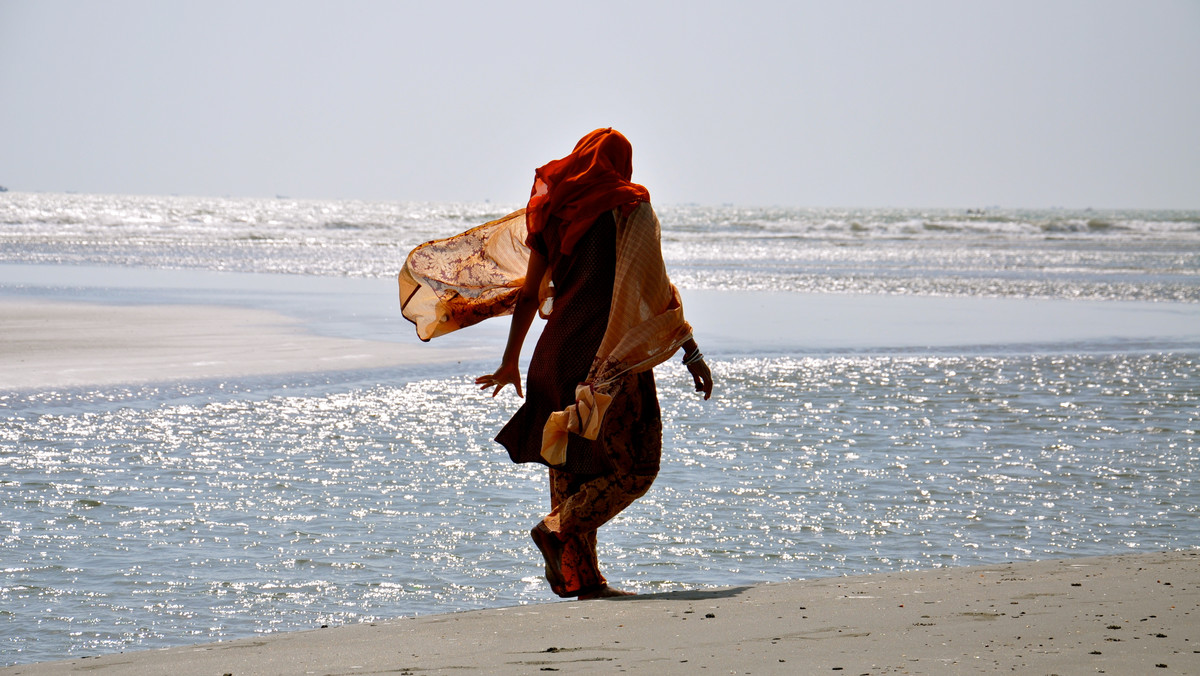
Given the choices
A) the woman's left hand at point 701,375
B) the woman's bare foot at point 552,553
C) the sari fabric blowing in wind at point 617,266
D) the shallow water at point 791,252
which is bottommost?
the shallow water at point 791,252

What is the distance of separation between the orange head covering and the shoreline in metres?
1.19

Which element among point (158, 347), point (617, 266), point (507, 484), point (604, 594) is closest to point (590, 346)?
point (617, 266)

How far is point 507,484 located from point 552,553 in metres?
1.76

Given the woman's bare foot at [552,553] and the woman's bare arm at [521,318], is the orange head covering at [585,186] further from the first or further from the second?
the woman's bare foot at [552,553]

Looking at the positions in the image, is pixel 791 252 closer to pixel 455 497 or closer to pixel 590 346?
pixel 455 497

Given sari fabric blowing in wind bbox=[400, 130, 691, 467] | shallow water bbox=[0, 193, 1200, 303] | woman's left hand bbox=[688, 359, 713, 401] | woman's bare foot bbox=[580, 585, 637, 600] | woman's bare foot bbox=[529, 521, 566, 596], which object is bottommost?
shallow water bbox=[0, 193, 1200, 303]

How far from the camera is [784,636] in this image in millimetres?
2936

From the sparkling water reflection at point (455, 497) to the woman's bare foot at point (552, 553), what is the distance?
0.21 m

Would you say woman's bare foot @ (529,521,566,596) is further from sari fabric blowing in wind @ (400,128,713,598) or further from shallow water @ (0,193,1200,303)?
shallow water @ (0,193,1200,303)

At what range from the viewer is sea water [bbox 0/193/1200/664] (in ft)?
12.6

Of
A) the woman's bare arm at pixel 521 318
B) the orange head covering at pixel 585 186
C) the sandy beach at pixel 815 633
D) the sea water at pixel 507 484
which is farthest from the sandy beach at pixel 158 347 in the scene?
the sandy beach at pixel 815 633

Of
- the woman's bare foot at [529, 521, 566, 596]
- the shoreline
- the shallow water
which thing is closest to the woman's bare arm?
the woman's bare foot at [529, 521, 566, 596]

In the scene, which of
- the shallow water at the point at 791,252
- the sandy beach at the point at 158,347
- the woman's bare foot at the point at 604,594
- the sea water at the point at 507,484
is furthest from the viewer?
the shallow water at the point at 791,252

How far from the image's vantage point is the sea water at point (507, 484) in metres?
Answer: 3.84
